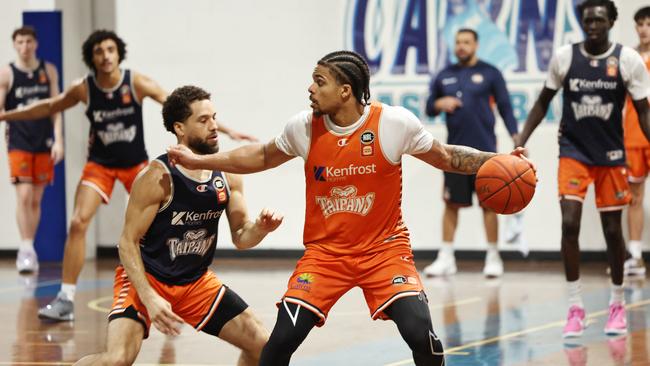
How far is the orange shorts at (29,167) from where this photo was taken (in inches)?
483

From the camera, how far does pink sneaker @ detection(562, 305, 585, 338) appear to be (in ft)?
24.7

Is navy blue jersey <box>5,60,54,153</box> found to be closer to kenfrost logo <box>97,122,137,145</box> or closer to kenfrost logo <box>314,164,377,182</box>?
kenfrost logo <box>97,122,137,145</box>

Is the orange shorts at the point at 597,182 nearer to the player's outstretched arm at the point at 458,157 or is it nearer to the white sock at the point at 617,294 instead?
the white sock at the point at 617,294

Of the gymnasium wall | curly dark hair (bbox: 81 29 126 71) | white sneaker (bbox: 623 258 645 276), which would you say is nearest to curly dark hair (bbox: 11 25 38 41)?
the gymnasium wall

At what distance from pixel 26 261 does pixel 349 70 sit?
7.66 metres

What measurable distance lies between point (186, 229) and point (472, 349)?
2.40m

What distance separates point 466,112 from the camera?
1130cm

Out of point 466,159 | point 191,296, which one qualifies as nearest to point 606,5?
point 466,159

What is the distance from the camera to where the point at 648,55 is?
10734mm

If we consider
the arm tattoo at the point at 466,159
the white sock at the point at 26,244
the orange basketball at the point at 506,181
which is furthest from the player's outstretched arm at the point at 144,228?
the white sock at the point at 26,244

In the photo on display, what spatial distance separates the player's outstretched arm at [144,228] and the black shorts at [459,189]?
591 cm

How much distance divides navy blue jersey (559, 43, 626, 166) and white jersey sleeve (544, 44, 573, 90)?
→ 0.03 meters

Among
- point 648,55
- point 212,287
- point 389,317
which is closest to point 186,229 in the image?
point 212,287

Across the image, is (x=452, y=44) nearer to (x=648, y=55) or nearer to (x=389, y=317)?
(x=648, y=55)
